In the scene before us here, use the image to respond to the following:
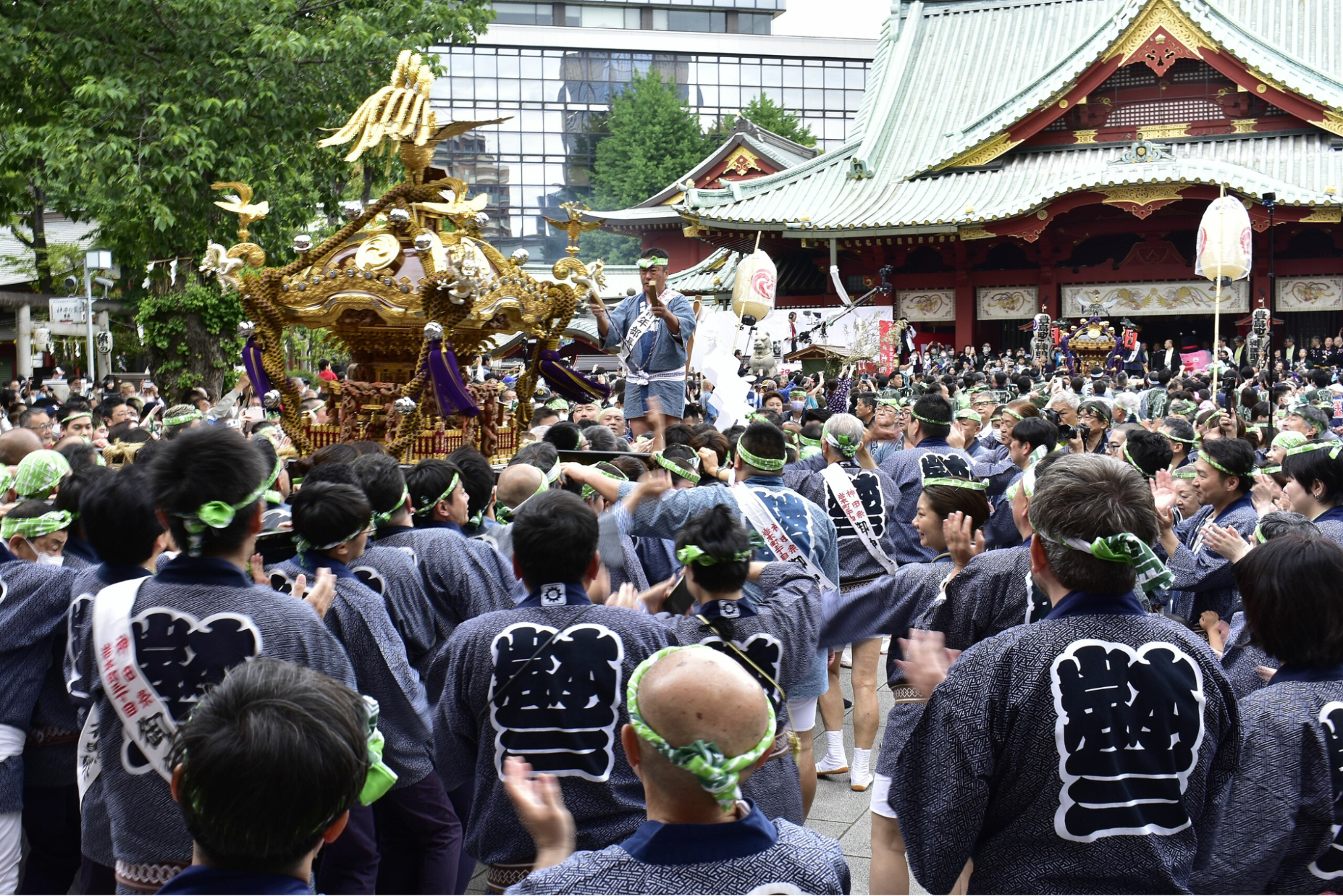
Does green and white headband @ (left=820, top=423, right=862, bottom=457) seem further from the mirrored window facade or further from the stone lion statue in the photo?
the mirrored window facade

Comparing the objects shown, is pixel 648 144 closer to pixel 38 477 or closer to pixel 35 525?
pixel 38 477

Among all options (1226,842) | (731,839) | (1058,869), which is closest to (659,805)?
(731,839)

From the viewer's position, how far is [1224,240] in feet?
39.1

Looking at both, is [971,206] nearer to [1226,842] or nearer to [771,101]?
[1226,842]

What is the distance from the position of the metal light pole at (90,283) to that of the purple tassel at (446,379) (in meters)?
9.11

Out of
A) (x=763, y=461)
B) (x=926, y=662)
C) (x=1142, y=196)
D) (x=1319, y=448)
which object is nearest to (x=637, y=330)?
(x=763, y=461)

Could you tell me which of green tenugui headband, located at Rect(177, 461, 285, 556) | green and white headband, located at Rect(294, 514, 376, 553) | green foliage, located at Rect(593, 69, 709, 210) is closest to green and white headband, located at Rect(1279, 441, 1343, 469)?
green and white headband, located at Rect(294, 514, 376, 553)

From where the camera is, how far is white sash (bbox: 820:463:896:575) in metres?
5.46

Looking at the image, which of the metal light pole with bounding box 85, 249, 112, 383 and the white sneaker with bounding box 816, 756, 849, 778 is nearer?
the white sneaker with bounding box 816, 756, 849, 778

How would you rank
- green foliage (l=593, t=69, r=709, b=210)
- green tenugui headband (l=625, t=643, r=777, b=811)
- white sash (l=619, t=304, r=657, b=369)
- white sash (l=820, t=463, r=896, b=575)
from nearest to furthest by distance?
1. green tenugui headband (l=625, t=643, r=777, b=811)
2. white sash (l=820, t=463, r=896, b=575)
3. white sash (l=619, t=304, r=657, b=369)
4. green foliage (l=593, t=69, r=709, b=210)

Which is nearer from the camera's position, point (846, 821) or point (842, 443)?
point (846, 821)

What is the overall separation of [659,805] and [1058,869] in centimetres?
91

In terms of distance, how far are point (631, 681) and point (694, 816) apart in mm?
236

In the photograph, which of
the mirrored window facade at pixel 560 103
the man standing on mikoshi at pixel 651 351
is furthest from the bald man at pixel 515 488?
the mirrored window facade at pixel 560 103
